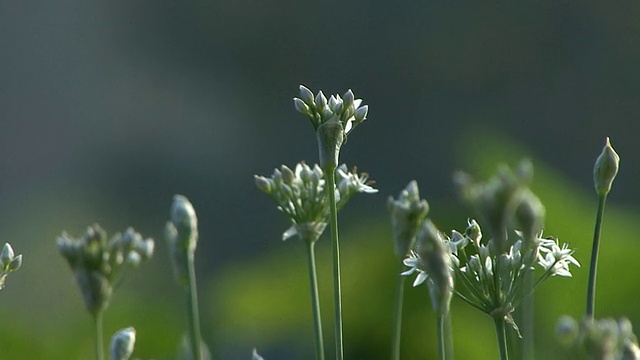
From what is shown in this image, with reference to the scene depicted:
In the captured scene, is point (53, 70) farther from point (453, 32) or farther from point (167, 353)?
point (167, 353)

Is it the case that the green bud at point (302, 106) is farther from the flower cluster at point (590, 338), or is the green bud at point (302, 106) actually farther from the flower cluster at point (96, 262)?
the flower cluster at point (590, 338)

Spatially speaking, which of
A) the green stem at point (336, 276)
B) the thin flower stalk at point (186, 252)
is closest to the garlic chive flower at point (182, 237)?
the thin flower stalk at point (186, 252)

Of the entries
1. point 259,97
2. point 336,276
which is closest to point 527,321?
point 336,276

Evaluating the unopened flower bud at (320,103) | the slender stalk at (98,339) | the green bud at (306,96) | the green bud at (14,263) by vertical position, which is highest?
the green bud at (306,96)

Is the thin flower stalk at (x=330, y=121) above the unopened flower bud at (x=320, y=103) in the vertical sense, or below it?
below

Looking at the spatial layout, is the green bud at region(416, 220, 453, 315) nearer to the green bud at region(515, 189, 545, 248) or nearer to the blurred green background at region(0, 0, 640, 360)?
the green bud at region(515, 189, 545, 248)

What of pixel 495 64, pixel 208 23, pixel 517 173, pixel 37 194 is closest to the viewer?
pixel 517 173

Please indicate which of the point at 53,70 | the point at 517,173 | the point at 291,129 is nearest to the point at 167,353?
the point at 517,173

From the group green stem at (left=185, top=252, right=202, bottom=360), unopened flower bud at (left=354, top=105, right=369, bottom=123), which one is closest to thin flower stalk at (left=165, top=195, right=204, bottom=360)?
green stem at (left=185, top=252, right=202, bottom=360)
